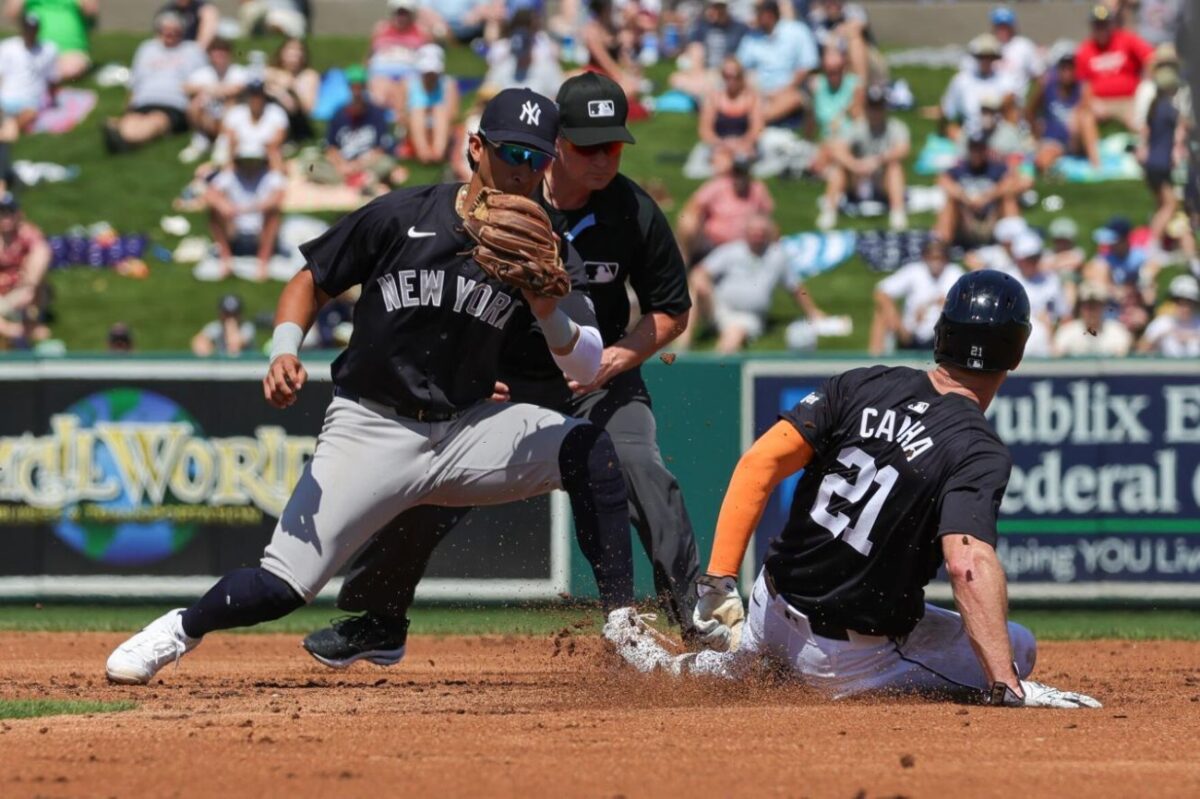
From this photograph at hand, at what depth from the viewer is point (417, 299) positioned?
644 centimetres

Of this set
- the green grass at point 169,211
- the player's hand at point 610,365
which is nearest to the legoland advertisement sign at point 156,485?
the green grass at point 169,211

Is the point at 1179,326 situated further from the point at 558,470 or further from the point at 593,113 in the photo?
the point at 558,470

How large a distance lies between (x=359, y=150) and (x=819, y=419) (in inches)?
425

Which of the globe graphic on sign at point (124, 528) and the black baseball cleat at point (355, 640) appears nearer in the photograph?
the black baseball cleat at point (355, 640)

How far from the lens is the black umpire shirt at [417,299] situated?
643 cm

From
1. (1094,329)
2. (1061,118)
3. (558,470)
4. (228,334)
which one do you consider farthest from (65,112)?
(558,470)

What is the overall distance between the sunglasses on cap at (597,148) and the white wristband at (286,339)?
1.24 metres

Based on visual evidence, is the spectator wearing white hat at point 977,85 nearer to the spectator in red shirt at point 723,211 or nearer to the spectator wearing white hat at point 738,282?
the spectator in red shirt at point 723,211

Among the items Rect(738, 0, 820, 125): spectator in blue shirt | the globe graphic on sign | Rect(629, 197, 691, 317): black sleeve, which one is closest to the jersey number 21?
Rect(629, 197, 691, 317): black sleeve

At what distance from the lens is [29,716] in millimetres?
6172

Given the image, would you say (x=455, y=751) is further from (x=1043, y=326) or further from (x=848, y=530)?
(x=1043, y=326)

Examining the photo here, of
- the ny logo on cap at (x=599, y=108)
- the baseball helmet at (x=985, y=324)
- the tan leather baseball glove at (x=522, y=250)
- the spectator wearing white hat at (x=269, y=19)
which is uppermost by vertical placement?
the spectator wearing white hat at (x=269, y=19)

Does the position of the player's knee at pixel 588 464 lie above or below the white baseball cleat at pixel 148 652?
above

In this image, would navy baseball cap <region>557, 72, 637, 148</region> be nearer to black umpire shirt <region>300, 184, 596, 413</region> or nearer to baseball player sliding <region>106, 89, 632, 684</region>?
baseball player sliding <region>106, 89, 632, 684</region>
